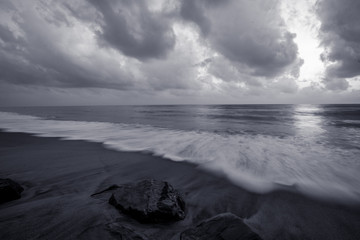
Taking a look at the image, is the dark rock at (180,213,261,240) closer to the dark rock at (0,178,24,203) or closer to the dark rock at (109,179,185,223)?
the dark rock at (109,179,185,223)

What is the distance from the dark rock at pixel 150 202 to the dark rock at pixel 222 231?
1.50 feet

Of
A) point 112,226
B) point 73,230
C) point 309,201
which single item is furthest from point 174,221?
point 309,201

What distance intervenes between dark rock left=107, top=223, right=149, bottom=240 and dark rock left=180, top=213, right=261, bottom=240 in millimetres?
532

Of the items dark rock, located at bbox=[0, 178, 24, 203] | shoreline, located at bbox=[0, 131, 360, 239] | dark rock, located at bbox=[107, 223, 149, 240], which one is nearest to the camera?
dark rock, located at bbox=[107, 223, 149, 240]

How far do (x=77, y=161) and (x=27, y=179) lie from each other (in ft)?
4.50

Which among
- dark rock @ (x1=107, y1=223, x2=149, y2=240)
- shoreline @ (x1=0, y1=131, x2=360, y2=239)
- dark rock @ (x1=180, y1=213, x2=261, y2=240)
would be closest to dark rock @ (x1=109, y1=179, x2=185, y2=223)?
shoreline @ (x1=0, y1=131, x2=360, y2=239)

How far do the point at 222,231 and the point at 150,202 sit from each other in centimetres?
108

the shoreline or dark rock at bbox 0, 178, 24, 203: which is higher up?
dark rock at bbox 0, 178, 24, 203

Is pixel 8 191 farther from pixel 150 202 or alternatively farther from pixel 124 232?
pixel 150 202

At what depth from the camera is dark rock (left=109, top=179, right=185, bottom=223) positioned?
90.0 inches

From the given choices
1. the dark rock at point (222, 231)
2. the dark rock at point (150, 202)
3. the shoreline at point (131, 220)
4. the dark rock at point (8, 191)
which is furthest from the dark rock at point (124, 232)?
the dark rock at point (8, 191)

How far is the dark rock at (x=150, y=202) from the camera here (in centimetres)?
229

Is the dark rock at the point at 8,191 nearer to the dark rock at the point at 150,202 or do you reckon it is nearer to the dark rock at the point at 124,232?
the dark rock at the point at 150,202

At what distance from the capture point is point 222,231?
189cm
